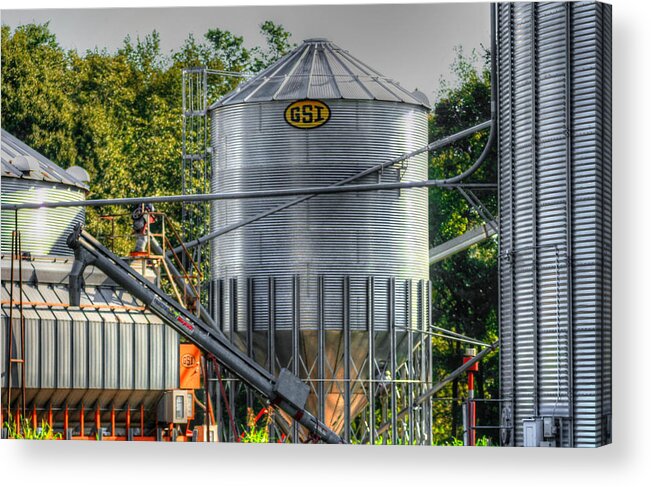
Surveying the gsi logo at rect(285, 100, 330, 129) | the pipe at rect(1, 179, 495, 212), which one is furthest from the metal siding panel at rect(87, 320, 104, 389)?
the gsi logo at rect(285, 100, 330, 129)

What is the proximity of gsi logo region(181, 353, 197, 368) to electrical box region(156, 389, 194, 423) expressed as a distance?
581mm

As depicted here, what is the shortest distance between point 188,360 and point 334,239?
13.2ft

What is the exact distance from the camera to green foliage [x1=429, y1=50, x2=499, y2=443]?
30391 mm

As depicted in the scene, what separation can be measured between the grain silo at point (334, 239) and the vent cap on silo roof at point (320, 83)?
23mm

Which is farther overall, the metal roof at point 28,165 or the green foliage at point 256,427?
the metal roof at point 28,165

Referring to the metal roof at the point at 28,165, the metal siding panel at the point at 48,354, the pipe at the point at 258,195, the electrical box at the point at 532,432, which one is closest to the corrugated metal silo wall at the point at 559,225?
the electrical box at the point at 532,432

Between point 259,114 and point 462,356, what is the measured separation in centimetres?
592

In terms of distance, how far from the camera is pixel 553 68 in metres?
26.9

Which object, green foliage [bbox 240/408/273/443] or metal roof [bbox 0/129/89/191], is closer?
green foliage [bbox 240/408/273/443]

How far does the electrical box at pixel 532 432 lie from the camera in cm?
2652

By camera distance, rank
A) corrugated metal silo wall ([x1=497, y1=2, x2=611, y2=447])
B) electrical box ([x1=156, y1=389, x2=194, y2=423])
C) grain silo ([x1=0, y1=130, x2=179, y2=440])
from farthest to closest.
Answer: electrical box ([x1=156, y1=389, x2=194, y2=423])
grain silo ([x1=0, y1=130, x2=179, y2=440])
corrugated metal silo wall ([x1=497, y1=2, x2=611, y2=447])

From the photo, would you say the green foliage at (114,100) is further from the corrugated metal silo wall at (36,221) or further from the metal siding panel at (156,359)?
the metal siding panel at (156,359)

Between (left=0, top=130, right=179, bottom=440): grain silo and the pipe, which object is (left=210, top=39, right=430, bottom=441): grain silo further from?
(left=0, top=130, right=179, bottom=440): grain silo

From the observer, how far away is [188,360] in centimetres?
3328
